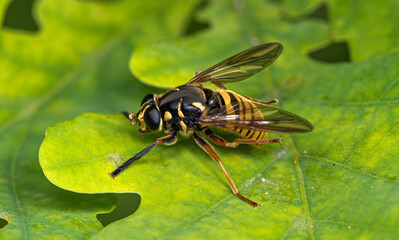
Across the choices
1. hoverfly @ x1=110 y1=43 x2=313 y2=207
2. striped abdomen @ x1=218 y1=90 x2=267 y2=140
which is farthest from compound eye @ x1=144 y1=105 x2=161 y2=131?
striped abdomen @ x1=218 y1=90 x2=267 y2=140

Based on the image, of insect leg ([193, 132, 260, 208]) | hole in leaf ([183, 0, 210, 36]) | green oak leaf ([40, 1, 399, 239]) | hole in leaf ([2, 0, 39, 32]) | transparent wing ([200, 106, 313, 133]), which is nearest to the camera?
green oak leaf ([40, 1, 399, 239])

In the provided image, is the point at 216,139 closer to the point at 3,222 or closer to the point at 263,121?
the point at 263,121

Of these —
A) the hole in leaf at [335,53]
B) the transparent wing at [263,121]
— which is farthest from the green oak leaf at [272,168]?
the hole in leaf at [335,53]

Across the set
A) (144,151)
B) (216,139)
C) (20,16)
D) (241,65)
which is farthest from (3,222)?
(20,16)

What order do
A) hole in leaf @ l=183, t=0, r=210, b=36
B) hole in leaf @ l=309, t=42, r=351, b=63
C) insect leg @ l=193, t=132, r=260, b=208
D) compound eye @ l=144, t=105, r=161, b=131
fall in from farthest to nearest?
hole in leaf @ l=183, t=0, r=210, b=36
hole in leaf @ l=309, t=42, r=351, b=63
compound eye @ l=144, t=105, r=161, b=131
insect leg @ l=193, t=132, r=260, b=208

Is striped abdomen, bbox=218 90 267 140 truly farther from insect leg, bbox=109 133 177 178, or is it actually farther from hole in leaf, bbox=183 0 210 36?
hole in leaf, bbox=183 0 210 36

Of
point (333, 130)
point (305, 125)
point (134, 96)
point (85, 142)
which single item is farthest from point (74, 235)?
point (134, 96)
